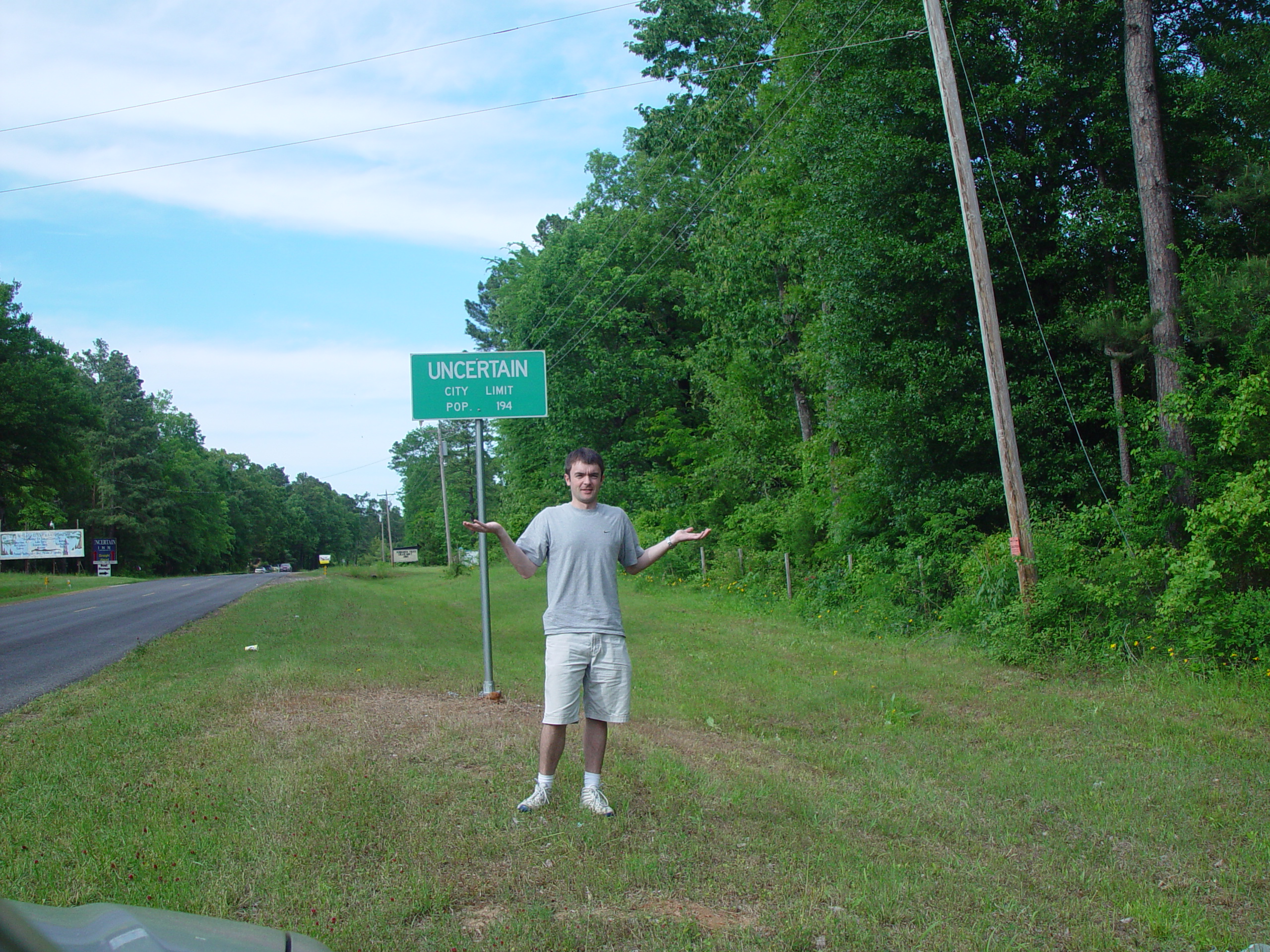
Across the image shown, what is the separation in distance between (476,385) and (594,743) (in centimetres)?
537

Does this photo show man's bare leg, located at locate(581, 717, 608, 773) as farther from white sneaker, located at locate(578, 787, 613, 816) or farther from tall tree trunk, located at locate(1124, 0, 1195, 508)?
tall tree trunk, located at locate(1124, 0, 1195, 508)

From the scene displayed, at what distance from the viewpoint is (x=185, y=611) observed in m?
23.9

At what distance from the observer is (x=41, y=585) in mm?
46219

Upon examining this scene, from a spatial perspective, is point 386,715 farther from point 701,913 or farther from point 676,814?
point 701,913

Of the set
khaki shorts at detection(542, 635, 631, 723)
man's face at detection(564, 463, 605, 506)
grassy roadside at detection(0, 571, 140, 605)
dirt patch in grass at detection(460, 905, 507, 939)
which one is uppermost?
man's face at detection(564, 463, 605, 506)

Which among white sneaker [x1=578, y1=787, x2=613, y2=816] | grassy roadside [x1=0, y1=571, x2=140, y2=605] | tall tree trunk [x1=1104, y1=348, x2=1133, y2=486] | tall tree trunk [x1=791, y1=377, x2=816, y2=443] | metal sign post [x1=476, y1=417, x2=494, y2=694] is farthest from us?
grassy roadside [x1=0, y1=571, x2=140, y2=605]

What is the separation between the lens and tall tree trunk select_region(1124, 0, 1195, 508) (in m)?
13.0

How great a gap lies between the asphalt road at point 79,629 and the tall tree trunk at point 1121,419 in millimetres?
14981

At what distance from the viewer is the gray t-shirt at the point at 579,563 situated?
533 cm

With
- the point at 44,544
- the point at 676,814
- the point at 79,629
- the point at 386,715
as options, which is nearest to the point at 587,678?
the point at 676,814

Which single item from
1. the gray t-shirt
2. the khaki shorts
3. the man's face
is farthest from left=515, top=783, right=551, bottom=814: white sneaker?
the man's face

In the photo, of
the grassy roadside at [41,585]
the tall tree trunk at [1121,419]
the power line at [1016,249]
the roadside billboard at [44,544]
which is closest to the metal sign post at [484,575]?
the power line at [1016,249]

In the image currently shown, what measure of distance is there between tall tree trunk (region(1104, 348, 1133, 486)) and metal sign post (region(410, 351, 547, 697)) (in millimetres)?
9178

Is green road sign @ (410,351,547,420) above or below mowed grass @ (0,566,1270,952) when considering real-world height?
above
